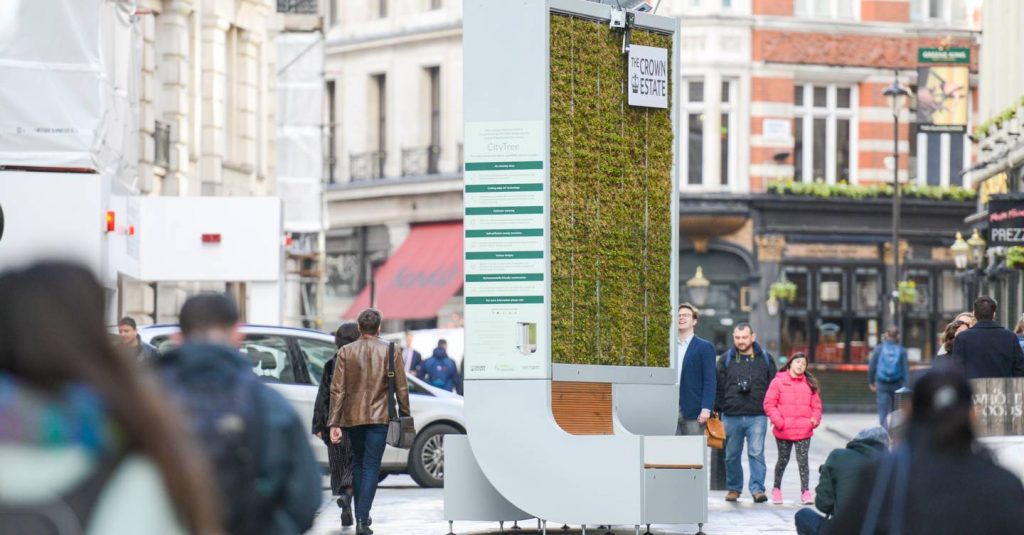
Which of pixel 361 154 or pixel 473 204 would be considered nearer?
pixel 473 204

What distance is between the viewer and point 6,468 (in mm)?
4203

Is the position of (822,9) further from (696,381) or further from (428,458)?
(696,381)

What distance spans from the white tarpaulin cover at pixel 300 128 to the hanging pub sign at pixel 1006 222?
67.3 ft

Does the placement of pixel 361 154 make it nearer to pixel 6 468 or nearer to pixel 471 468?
pixel 471 468

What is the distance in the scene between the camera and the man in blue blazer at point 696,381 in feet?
59.0

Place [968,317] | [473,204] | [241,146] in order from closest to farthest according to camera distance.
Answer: [473,204]
[968,317]
[241,146]

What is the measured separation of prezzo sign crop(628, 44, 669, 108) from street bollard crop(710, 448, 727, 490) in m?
5.91

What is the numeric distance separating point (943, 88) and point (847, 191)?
9159mm

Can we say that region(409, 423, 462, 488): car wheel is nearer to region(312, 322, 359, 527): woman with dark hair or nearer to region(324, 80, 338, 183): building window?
region(312, 322, 359, 527): woman with dark hair

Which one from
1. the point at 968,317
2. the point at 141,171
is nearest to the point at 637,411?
the point at 968,317

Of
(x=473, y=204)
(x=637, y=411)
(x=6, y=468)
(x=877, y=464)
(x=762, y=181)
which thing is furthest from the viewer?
(x=762, y=181)

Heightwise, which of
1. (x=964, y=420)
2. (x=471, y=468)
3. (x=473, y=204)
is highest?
(x=473, y=204)

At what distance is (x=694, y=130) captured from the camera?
48.3 metres

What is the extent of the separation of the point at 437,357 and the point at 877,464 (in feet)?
84.7
